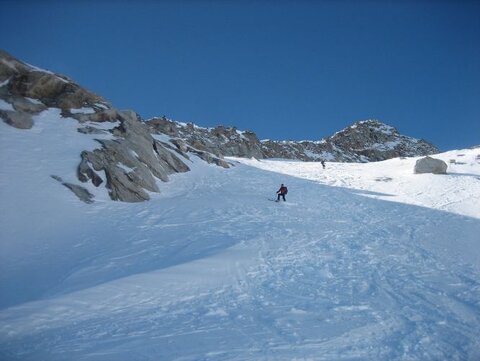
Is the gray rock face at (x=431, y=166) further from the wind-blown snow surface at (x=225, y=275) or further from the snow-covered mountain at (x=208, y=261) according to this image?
the wind-blown snow surface at (x=225, y=275)

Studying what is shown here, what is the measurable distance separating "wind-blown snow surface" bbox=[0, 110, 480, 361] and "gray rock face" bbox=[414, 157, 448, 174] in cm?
995

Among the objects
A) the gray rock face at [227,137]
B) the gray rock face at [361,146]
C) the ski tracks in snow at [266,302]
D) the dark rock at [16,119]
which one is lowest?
the ski tracks in snow at [266,302]

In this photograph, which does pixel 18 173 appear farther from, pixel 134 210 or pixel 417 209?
pixel 417 209

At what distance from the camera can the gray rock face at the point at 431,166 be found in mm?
33781

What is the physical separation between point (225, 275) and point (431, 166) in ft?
104

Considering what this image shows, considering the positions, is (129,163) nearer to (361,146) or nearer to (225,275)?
(225,275)

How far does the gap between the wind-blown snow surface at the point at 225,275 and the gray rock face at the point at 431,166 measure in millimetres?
9947

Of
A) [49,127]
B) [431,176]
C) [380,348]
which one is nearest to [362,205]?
[431,176]

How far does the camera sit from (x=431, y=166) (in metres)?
34.1

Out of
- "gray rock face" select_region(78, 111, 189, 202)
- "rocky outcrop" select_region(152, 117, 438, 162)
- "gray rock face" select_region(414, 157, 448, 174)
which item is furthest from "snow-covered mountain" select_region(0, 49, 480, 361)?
"rocky outcrop" select_region(152, 117, 438, 162)

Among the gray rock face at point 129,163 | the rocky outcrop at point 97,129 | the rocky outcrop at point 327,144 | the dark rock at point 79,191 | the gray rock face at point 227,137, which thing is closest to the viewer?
the dark rock at point 79,191

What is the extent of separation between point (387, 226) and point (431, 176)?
18.6 m

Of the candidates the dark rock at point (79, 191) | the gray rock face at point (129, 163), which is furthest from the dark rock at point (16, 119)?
the dark rock at point (79, 191)

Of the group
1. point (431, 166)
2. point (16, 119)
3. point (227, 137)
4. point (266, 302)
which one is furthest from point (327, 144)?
point (266, 302)
